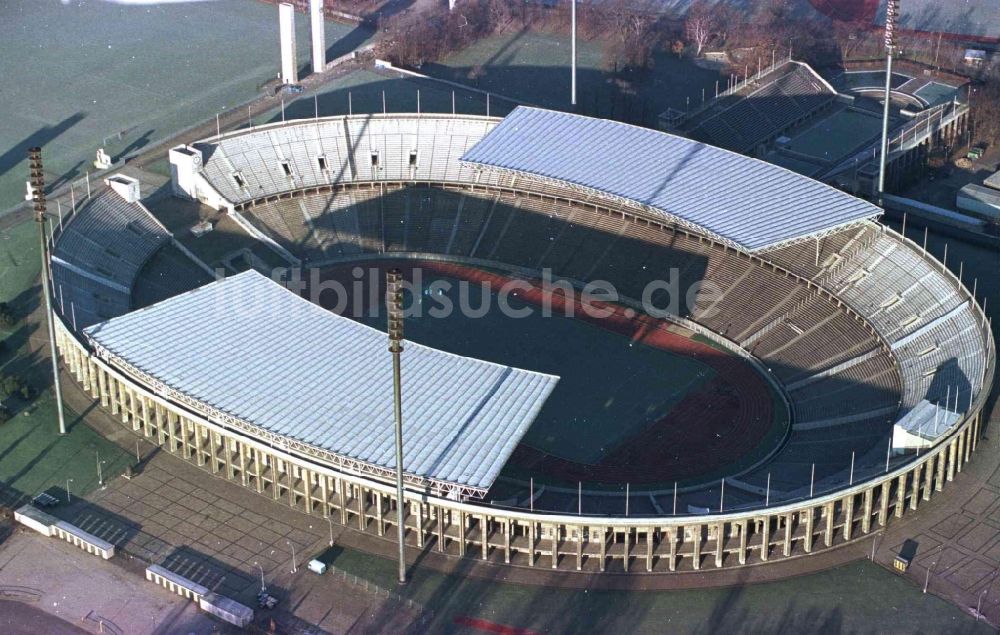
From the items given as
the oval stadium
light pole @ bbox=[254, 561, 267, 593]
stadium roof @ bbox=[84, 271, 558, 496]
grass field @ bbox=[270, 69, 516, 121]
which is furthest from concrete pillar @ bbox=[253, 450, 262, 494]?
grass field @ bbox=[270, 69, 516, 121]

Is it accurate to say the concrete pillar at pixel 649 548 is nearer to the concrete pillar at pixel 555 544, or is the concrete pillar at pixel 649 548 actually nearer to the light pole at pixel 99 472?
the concrete pillar at pixel 555 544

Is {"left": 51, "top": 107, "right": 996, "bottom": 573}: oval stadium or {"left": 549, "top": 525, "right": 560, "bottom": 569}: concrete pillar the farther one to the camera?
{"left": 51, "top": 107, "right": 996, "bottom": 573}: oval stadium

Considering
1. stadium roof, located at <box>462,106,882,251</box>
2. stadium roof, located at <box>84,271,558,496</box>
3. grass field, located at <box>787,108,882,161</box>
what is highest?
stadium roof, located at <box>462,106,882,251</box>

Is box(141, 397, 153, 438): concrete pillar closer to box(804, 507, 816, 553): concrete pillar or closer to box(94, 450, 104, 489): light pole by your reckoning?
box(94, 450, 104, 489): light pole

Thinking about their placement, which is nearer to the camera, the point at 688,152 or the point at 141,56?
the point at 688,152

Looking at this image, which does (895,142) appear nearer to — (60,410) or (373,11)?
(373,11)

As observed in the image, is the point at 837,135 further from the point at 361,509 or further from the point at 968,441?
the point at 361,509

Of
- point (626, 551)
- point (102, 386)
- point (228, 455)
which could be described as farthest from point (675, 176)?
point (102, 386)

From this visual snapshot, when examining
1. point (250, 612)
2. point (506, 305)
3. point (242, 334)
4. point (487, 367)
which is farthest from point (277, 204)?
point (250, 612)
